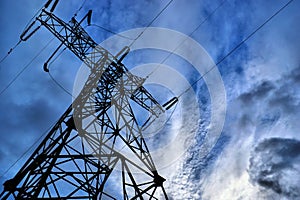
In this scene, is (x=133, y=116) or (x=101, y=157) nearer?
(x=101, y=157)

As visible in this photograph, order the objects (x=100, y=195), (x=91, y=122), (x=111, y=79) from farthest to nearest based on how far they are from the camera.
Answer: (x=111, y=79), (x=91, y=122), (x=100, y=195)

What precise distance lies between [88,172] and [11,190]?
298 cm

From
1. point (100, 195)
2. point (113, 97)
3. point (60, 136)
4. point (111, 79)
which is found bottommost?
point (100, 195)

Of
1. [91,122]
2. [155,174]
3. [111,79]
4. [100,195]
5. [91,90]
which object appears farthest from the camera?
[111,79]

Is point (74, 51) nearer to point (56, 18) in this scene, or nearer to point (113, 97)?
point (56, 18)

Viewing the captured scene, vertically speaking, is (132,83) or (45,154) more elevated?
(132,83)

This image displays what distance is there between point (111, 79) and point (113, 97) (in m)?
1.19

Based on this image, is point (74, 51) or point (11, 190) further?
point (74, 51)

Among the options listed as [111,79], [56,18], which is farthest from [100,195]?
[56,18]

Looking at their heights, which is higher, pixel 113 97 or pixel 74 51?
pixel 74 51

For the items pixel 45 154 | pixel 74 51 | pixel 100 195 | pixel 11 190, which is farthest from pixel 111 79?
pixel 11 190

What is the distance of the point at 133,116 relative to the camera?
1123cm

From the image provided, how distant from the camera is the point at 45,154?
993 centimetres

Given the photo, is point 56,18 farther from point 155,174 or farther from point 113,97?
point 155,174
